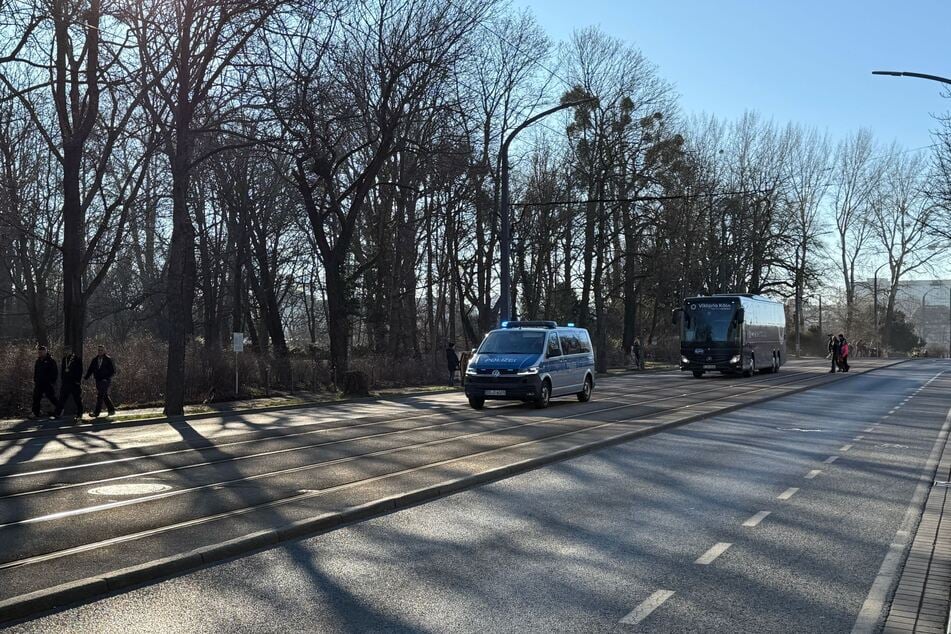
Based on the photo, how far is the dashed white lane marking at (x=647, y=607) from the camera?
6113 mm

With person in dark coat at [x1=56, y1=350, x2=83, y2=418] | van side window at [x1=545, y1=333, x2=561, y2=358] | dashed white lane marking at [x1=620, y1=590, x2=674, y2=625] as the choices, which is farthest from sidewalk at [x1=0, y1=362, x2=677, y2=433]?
dashed white lane marking at [x1=620, y1=590, x2=674, y2=625]

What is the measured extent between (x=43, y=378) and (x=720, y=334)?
28.4 meters

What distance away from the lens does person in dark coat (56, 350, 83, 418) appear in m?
21.7

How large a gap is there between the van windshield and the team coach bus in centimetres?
1904

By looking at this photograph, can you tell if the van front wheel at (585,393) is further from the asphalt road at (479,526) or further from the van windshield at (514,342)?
the asphalt road at (479,526)

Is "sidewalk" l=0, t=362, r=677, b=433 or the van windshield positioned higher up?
the van windshield

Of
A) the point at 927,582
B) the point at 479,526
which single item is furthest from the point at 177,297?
the point at 927,582

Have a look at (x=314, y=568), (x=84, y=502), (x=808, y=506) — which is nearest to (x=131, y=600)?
(x=314, y=568)

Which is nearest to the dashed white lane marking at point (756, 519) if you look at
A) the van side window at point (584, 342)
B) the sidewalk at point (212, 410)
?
the sidewalk at point (212, 410)

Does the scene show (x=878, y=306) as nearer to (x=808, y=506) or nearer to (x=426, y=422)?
Answer: (x=426, y=422)

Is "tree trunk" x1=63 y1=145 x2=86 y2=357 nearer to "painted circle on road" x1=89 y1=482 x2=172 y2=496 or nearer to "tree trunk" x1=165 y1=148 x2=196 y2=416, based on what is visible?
"tree trunk" x1=165 y1=148 x2=196 y2=416

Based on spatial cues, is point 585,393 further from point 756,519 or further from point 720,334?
point 756,519

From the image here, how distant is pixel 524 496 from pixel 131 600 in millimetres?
5164

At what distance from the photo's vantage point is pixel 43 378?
21.9 m
